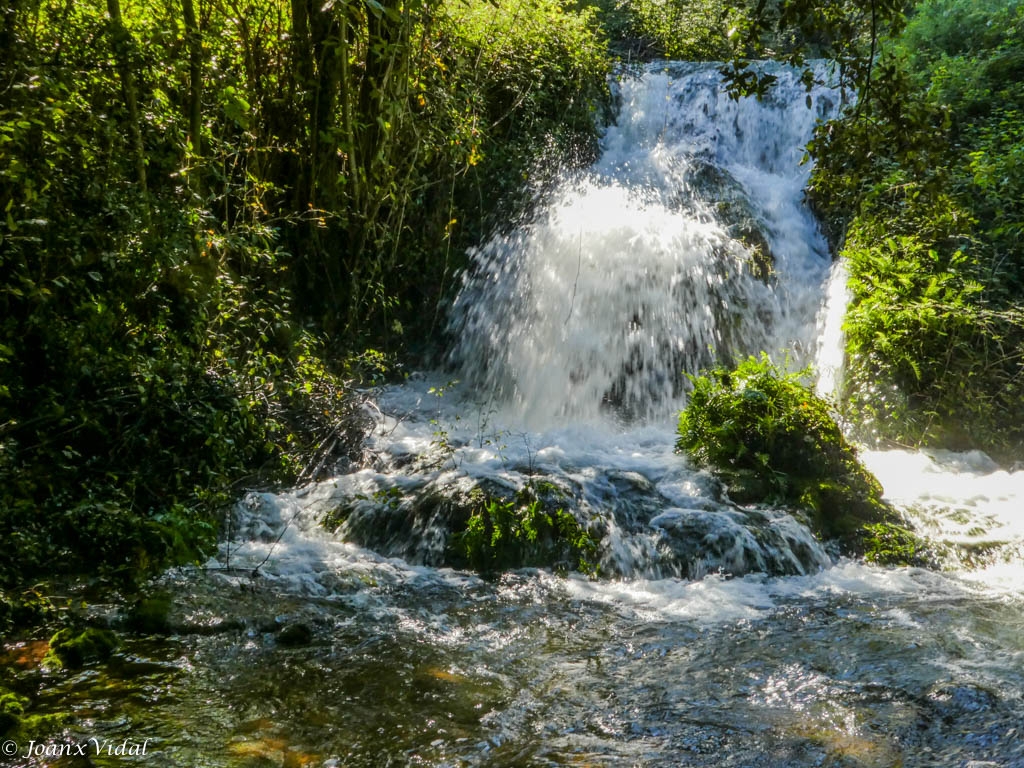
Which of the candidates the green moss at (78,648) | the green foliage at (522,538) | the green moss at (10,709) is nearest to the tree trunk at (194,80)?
the green foliage at (522,538)

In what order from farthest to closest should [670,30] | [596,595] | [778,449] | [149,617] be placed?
[670,30] < [778,449] < [596,595] < [149,617]

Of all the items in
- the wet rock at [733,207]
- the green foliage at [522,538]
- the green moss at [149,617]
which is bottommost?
the green foliage at [522,538]

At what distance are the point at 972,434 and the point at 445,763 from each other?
24.4 feet

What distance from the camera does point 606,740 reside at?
9.99 feet

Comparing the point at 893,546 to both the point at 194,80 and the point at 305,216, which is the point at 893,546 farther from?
the point at 194,80

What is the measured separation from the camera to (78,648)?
11.0ft

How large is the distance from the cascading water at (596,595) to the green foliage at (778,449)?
324 millimetres

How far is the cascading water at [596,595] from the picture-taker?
303 cm

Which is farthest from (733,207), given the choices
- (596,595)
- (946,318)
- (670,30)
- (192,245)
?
(670,30)

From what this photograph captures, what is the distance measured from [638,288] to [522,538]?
191 inches

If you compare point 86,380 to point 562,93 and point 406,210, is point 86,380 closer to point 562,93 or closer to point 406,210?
point 406,210

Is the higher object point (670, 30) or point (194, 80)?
point (670, 30)

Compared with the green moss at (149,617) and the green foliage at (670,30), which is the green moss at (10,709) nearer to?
the green moss at (149,617)

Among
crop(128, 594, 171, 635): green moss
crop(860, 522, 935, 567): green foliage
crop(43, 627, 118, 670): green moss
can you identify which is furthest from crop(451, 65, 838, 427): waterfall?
crop(43, 627, 118, 670): green moss
